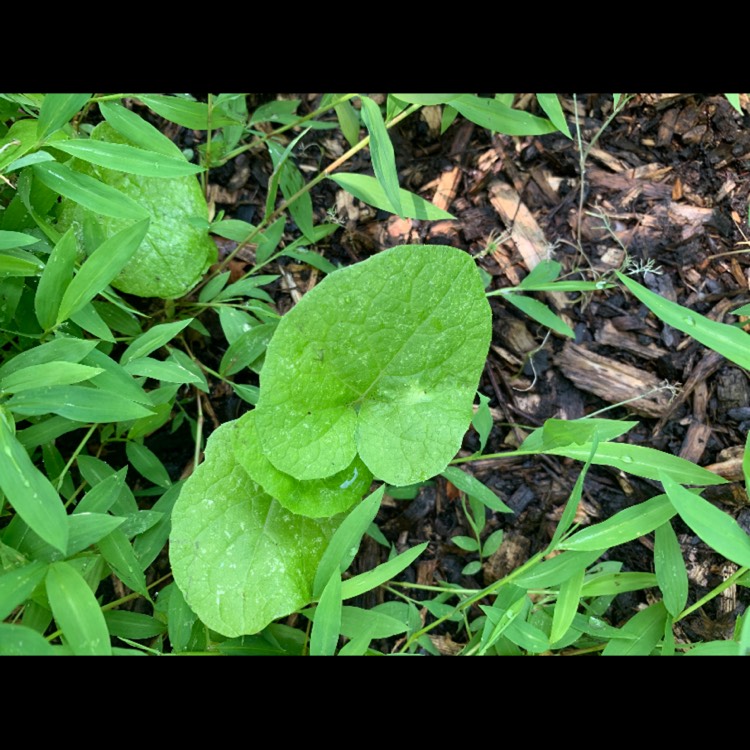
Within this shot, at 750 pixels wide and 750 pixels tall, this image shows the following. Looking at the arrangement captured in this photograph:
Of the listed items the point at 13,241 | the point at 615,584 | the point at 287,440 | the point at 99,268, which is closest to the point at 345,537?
the point at 287,440

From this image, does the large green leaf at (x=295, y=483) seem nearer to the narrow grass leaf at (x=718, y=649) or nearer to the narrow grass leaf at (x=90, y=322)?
the narrow grass leaf at (x=90, y=322)

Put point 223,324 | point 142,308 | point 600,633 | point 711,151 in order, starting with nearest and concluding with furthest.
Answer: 1. point 600,633
2. point 223,324
3. point 142,308
4. point 711,151

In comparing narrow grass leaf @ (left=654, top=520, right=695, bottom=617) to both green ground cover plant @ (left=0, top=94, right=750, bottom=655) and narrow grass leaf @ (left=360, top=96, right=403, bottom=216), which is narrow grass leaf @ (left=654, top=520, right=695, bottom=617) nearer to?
green ground cover plant @ (left=0, top=94, right=750, bottom=655)

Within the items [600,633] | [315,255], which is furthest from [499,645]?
[315,255]

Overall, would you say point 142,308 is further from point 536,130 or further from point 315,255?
point 536,130

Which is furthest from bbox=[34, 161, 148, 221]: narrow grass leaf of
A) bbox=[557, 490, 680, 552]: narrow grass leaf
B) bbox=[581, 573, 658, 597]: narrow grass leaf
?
bbox=[581, 573, 658, 597]: narrow grass leaf
